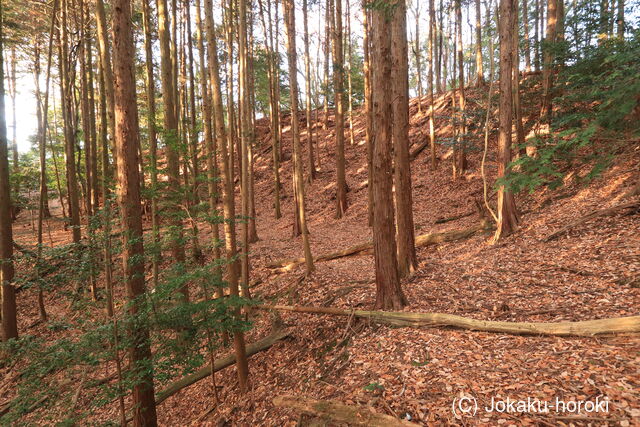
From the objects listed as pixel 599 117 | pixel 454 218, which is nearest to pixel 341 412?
pixel 599 117

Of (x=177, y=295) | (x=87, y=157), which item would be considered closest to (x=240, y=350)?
(x=177, y=295)

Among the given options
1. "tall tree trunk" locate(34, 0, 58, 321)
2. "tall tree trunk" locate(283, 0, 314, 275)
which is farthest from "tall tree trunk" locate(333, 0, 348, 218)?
"tall tree trunk" locate(34, 0, 58, 321)

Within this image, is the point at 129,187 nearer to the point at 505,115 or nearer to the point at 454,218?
the point at 505,115

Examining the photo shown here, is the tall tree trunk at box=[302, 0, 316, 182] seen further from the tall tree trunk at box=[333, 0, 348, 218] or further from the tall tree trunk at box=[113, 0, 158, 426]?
the tall tree trunk at box=[113, 0, 158, 426]

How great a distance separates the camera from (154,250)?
5406mm

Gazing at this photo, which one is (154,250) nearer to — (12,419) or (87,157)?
(12,419)

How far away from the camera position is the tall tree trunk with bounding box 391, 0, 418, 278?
737 cm

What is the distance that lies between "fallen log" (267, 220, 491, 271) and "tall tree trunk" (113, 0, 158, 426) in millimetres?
6169

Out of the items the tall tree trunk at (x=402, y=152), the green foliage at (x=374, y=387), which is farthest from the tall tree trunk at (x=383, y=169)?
the green foliage at (x=374, y=387)

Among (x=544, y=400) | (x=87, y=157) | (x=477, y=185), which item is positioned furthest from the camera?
(x=477, y=185)

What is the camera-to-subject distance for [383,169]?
19.7 feet

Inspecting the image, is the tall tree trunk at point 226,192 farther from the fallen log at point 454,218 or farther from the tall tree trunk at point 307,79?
the tall tree trunk at point 307,79

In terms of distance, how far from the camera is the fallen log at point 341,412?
366cm

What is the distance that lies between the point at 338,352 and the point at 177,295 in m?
3.21
